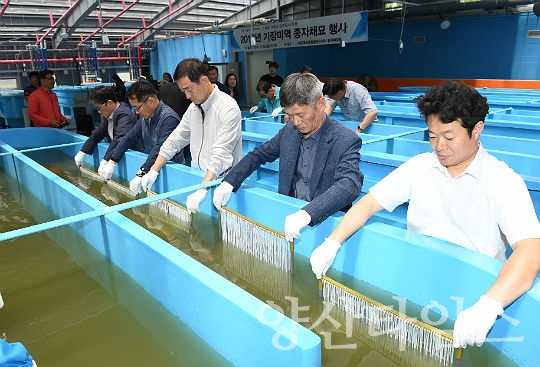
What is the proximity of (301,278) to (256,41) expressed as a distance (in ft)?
26.7

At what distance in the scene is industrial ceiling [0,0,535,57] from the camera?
29.0 ft

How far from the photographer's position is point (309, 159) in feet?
5.38

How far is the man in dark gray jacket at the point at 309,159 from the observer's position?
1.39m

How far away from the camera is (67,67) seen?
13156 millimetres

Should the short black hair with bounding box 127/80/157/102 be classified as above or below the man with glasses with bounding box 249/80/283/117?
above

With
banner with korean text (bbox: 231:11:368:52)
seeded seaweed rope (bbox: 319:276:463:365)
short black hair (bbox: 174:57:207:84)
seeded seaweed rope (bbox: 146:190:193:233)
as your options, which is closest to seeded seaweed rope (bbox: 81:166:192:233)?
seeded seaweed rope (bbox: 146:190:193:233)

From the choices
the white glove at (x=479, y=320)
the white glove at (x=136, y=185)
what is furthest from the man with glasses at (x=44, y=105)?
the white glove at (x=479, y=320)

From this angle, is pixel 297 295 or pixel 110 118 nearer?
pixel 297 295

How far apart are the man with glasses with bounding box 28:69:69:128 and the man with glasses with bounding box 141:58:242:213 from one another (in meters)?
3.12

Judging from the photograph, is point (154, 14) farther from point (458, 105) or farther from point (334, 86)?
point (458, 105)

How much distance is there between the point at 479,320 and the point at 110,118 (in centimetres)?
290

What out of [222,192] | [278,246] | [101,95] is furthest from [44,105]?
[278,246]

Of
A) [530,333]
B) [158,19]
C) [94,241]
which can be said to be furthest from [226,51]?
[530,333]

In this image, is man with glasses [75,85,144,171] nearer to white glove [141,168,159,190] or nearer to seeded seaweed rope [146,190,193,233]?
white glove [141,168,159,190]
